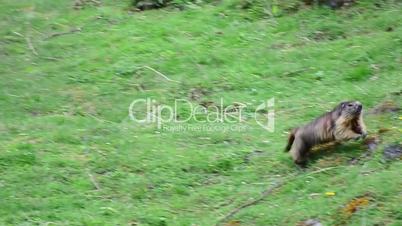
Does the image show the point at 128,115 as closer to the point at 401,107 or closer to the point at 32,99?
the point at 32,99

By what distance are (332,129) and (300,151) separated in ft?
0.92

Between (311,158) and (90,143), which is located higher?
(311,158)

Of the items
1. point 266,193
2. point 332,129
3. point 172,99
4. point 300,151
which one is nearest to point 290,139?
point 300,151

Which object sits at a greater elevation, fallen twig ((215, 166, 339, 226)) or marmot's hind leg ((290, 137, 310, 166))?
marmot's hind leg ((290, 137, 310, 166))

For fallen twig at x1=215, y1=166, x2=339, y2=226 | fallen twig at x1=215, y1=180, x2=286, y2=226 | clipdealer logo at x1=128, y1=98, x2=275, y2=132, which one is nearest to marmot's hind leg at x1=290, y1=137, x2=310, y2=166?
fallen twig at x1=215, y1=166, x2=339, y2=226

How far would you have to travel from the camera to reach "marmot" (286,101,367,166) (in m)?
5.97

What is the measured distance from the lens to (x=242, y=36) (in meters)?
9.29

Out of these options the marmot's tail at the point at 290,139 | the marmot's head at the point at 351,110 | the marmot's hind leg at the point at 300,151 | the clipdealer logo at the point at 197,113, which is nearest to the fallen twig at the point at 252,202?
the marmot's hind leg at the point at 300,151

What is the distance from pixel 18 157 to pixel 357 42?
Result: 375cm

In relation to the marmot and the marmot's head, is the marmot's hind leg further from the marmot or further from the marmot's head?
A: the marmot's head

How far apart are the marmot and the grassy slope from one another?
11 centimetres

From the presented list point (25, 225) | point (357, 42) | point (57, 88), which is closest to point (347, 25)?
point (357, 42)

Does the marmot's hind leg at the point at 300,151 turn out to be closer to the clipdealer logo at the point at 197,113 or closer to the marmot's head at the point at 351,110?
the marmot's head at the point at 351,110

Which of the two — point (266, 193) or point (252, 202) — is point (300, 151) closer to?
point (266, 193)
